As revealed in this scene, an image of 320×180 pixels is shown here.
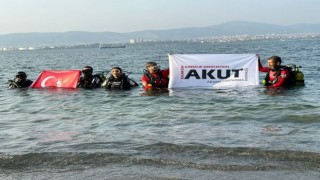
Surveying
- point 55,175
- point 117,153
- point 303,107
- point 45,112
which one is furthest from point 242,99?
point 55,175

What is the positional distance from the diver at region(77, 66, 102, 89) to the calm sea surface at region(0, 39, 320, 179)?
7.31ft

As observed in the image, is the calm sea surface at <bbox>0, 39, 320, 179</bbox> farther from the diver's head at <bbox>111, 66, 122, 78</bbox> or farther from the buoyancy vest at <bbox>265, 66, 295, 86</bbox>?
the diver's head at <bbox>111, 66, 122, 78</bbox>

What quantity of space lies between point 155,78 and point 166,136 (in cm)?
694

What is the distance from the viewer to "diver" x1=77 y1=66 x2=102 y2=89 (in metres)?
15.6

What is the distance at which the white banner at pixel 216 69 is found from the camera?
14266mm

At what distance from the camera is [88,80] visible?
51.8 feet

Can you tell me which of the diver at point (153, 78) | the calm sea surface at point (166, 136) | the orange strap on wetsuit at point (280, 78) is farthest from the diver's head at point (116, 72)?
the orange strap on wetsuit at point (280, 78)

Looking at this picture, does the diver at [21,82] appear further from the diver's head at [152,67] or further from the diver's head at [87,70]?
the diver's head at [152,67]

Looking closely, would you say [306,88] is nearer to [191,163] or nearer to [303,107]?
[303,107]

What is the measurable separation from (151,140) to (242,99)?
5.26 metres

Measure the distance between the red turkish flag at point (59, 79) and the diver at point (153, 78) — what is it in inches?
114

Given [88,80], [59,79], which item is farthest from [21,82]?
[88,80]

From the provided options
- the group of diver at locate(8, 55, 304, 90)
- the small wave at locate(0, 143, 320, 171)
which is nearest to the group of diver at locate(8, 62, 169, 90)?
the group of diver at locate(8, 55, 304, 90)

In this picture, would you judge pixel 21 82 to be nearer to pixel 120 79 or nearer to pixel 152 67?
pixel 120 79
